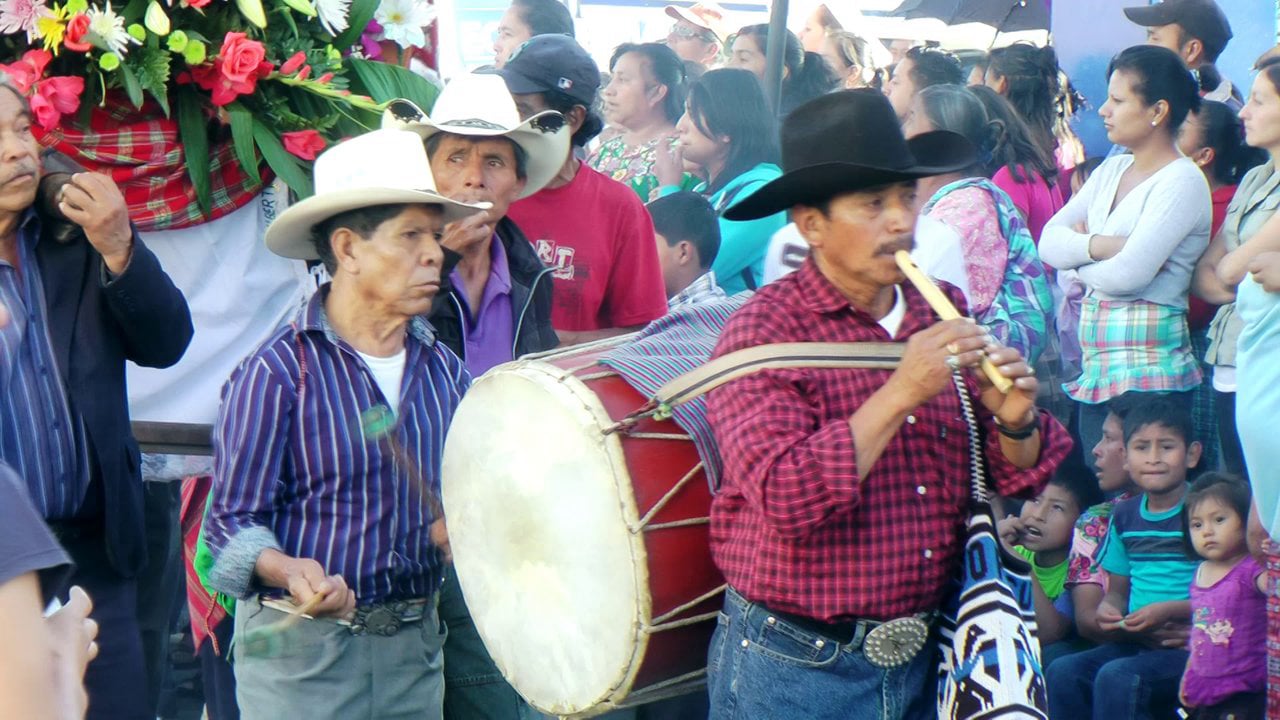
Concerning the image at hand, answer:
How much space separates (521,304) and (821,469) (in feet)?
5.64

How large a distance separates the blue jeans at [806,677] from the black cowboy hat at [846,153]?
0.84m

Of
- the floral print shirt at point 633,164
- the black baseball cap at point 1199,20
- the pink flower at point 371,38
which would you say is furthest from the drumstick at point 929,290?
the floral print shirt at point 633,164

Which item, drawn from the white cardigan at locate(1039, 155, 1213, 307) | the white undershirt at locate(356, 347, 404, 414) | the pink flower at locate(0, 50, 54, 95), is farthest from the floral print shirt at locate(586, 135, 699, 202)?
the white undershirt at locate(356, 347, 404, 414)

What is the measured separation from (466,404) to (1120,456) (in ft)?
9.57

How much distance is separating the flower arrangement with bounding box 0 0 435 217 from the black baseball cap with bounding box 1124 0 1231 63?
311cm

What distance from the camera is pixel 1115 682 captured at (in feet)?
17.0

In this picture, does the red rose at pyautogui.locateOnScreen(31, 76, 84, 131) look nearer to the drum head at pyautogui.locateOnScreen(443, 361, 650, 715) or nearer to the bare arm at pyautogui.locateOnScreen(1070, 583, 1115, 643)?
the drum head at pyautogui.locateOnScreen(443, 361, 650, 715)

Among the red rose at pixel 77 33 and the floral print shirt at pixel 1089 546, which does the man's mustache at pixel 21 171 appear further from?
the floral print shirt at pixel 1089 546

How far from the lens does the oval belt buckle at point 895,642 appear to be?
10.2 ft

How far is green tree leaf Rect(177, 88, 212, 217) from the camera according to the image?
14.9 feet

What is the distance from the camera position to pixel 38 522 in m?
1.85

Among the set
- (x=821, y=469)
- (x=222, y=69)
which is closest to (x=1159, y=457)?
(x=821, y=469)

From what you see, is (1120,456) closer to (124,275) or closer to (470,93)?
(470,93)

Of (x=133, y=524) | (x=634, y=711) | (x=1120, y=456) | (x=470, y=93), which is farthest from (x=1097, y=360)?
(x=133, y=524)
